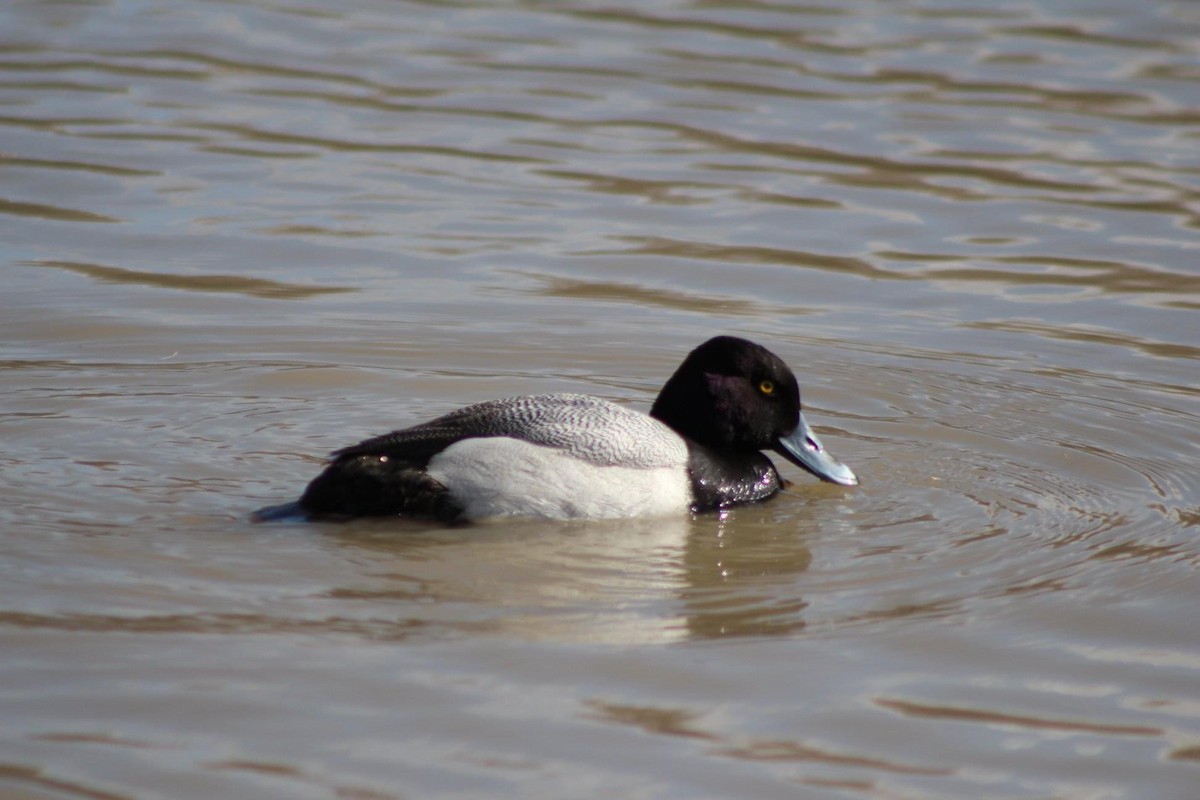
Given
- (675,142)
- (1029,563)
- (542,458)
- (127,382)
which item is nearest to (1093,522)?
(1029,563)

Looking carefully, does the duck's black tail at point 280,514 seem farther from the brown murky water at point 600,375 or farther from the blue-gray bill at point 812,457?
the blue-gray bill at point 812,457

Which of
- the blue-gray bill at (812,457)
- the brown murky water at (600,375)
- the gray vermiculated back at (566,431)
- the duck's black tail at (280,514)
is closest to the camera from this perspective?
the brown murky water at (600,375)

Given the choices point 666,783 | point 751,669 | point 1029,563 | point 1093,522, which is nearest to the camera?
point 666,783

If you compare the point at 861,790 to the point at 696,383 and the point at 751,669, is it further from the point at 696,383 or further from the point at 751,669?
the point at 696,383

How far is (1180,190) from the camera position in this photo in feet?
40.4

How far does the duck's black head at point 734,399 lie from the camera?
7.30 meters

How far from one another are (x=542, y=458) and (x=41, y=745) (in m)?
2.47

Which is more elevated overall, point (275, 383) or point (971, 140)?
point (971, 140)

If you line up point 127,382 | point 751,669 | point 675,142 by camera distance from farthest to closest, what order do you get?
point 675,142
point 127,382
point 751,669

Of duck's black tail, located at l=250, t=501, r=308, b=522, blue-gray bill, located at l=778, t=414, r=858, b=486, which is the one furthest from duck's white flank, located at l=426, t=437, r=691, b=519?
blue-gray bill, located at l=778, t=414, r=858, b=486

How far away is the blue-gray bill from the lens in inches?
287

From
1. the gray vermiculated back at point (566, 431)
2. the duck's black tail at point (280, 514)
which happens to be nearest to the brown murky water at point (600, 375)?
the duck's black tail at point (280, 514)

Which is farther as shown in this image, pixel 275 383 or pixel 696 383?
pixel 275 383

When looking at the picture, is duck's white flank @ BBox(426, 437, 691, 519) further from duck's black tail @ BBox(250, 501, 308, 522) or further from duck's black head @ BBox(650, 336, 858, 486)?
duck's black head @ BBox(650, 336, 858, 486)
